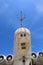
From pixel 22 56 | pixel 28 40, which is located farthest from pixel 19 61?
pixel 28 40

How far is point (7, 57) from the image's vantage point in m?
25.2

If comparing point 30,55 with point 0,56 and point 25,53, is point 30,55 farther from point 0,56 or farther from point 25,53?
point 0,56

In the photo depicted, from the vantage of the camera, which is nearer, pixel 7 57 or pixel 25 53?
pixel 25 53

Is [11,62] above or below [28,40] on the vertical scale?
below

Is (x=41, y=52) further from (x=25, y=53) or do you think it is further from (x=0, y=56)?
(x=0, y=56)

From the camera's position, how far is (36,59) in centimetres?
2430

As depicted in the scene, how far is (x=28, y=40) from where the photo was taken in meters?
23.7

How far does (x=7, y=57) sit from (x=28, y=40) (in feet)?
9.38

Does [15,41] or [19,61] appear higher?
[15,41]

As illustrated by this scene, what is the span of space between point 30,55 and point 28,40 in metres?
1.32

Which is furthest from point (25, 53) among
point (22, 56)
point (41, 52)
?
point (41, 52)

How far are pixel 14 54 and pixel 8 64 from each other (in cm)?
132

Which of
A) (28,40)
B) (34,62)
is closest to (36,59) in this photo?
(34,62)

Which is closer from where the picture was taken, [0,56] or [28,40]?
[28,40]
